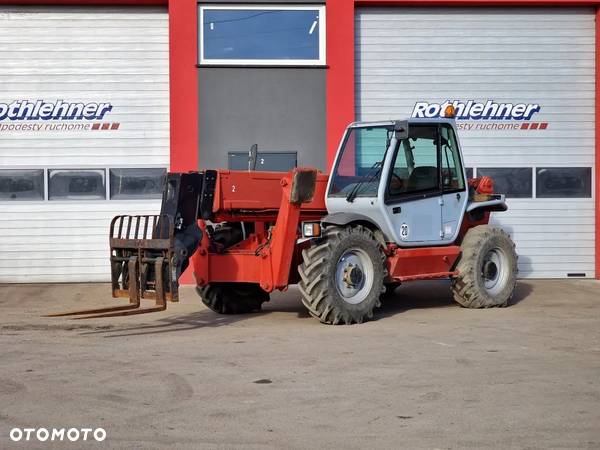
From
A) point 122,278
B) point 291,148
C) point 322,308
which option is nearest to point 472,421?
point 322,308

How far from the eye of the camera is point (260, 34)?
17.3 meters

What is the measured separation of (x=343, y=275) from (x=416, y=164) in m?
2.02

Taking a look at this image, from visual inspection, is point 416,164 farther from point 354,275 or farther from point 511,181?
point 511,181

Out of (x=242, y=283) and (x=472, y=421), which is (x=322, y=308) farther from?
(x=472, y=421)

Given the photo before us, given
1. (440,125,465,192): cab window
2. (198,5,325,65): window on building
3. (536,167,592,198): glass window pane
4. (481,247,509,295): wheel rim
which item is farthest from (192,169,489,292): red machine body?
(536,167,592,198): glass window pane

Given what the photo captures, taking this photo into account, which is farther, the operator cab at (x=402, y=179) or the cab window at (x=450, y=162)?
the cab window at (x=450, y=162)

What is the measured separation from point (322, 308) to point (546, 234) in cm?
800

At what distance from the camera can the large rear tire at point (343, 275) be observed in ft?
37.0

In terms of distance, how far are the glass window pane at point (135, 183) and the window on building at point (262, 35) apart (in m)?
2.22

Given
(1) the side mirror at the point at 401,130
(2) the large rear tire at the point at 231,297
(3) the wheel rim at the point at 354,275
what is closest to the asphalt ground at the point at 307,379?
(2) the large rear tire at the point at 231,297

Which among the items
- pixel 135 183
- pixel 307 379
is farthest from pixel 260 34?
pixel 307 379

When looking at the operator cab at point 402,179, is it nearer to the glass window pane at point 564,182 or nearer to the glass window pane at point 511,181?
the glass window pane at point 511,181

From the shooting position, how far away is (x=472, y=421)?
22.1 feet

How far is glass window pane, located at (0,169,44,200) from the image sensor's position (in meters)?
17.5
